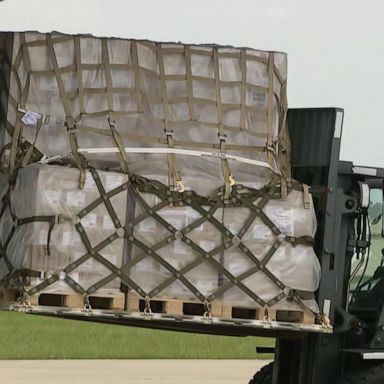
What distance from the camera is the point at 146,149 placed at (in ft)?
31.0

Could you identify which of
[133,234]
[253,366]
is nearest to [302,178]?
[133,234]

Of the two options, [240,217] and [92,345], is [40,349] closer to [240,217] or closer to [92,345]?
[92,345]

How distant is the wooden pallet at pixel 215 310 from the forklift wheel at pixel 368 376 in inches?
33.4

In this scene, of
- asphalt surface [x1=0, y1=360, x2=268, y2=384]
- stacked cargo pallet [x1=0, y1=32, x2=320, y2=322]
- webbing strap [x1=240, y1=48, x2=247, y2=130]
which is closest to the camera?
stacked cargo pallet [x1=0, y1=32, x2=320, y2=322]

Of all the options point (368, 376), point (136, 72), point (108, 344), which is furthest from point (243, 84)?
point (108, 344)

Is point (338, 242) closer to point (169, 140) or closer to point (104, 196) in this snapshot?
point (169, 140)

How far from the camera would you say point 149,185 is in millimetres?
9266

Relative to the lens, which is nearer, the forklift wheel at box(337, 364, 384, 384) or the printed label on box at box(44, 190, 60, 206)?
the printed label on box at box(44, 190, 60, 206)

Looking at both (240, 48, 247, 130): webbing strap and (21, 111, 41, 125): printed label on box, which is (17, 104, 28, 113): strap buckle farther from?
(240, 48, 247, 130): webbing strap

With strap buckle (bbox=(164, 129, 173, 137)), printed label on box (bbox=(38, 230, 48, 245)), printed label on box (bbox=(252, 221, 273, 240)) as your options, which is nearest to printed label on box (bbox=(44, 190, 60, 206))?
printed label on box (bbox=(38, 230, 48, 245))

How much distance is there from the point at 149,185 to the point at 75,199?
1.96 feet

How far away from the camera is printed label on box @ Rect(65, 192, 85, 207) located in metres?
9.02

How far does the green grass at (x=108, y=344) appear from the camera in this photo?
102 ft

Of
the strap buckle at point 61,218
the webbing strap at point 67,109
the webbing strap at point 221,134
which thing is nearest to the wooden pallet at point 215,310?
the strap buckle at point 61,218
